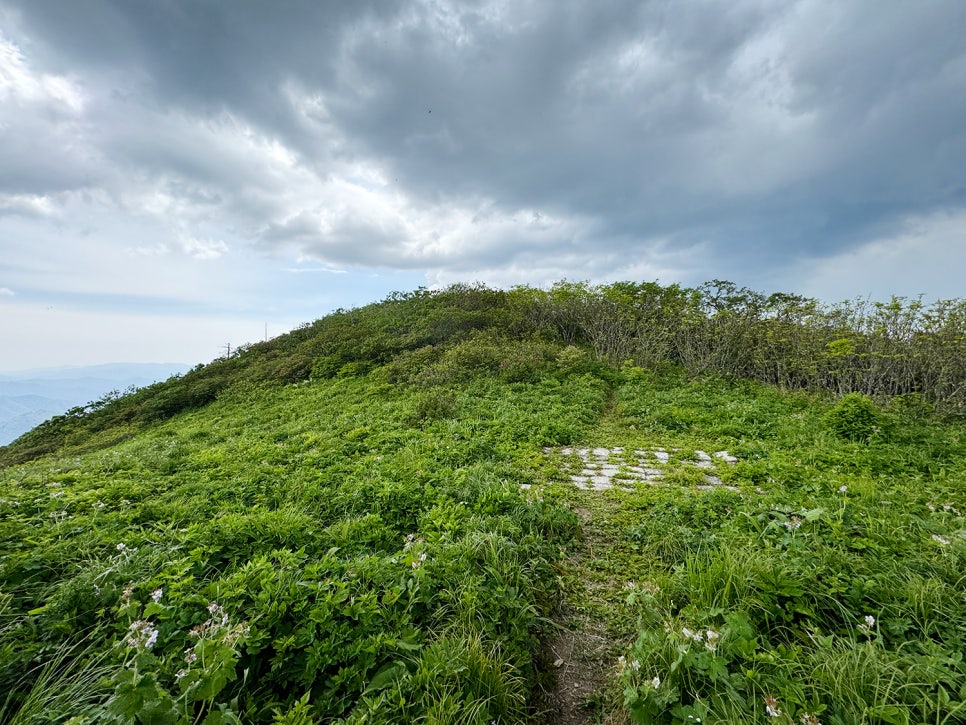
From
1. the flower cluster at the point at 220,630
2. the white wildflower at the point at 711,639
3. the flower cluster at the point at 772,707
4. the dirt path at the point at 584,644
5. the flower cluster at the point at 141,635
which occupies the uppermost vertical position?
the flower cluster at the point at 141,635

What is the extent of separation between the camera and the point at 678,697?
211 centimetres

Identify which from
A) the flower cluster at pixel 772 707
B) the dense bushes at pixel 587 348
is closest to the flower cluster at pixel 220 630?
the flower cluster at pixel 772 707

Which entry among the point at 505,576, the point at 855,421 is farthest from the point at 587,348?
the point at 505,576

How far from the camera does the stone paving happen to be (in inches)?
216

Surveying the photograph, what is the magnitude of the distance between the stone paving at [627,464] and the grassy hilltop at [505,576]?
62mm

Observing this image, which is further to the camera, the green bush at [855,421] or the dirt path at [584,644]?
the green bush at [855,421]

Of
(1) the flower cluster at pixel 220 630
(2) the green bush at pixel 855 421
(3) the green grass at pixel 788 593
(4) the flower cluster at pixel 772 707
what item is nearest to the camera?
(4) the flower cluster at pixel 772 707

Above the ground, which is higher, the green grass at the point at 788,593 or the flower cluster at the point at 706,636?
the flower cluster at the point at 706,636

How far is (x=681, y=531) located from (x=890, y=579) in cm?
138

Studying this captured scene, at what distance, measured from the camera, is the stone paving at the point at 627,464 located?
5496 millimetres

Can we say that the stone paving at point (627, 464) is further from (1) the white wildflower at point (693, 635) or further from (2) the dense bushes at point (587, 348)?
(2) the dense bushes at point (587, 348)

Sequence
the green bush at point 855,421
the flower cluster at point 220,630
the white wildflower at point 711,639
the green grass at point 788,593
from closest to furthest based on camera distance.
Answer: the green grass at point 788,593, the flower cluster at point 220,630, the white wildflower at point 711,639, the green bush at point 855,421

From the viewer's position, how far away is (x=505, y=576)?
3125mm

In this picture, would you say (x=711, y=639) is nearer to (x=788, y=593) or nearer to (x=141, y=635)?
(x=788, y=593)
